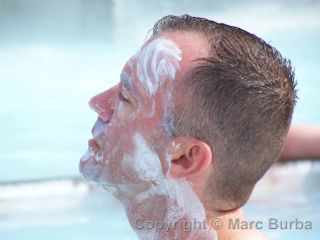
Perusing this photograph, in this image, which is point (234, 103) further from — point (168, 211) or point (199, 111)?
point (168, 211)

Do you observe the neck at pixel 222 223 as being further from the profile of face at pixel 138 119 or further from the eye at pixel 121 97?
the eye at pixel 121 97

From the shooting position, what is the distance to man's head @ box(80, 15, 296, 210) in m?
0.93

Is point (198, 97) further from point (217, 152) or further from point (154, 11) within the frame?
point (154, 11)

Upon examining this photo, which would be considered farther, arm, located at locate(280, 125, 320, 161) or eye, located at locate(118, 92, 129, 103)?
arm, located at locate(280, 125, 320, 161)

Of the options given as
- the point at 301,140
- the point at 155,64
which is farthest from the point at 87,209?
the point at 155,64

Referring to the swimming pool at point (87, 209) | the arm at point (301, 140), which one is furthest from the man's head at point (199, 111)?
the swimming pool at point (87, 209)

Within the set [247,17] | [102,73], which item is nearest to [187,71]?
[102,73]

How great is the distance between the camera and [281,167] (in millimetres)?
1909

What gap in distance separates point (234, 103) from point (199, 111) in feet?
0.19

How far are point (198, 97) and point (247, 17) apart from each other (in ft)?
4.09

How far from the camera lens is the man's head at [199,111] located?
934 millimetres

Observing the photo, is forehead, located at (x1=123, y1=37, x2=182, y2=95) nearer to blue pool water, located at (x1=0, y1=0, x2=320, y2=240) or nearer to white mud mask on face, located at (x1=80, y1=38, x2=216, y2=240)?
white mud mask on face, located at (x1=80, y1=38, x2=216, y2=240)

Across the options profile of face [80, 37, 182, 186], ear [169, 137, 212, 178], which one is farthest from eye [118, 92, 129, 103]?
ear [169, 137, 212, 178]

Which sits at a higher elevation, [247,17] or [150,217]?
[247,17]
